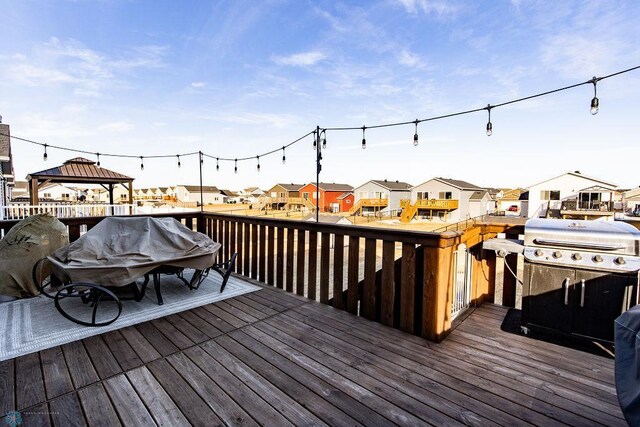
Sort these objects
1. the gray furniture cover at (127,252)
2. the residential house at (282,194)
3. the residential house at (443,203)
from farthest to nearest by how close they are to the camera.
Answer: the residential house at (282,194), the residential house at (443,203), the gray furniture cover at (127,252)

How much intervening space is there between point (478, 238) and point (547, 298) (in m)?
0.77

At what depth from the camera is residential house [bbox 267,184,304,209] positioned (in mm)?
46875

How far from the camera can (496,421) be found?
1.51 meters

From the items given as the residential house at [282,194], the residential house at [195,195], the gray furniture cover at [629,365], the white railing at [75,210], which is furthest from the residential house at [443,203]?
the residential house at [195,195]

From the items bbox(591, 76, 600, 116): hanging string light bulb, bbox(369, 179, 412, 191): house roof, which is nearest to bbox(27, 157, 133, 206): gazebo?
bbox(591, 76, 600, 116): hanging string light bulb

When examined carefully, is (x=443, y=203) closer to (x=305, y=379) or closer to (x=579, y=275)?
(x=579, y=275)

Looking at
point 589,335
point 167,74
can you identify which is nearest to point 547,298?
point 589,335

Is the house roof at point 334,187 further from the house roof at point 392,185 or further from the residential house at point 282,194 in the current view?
the house roof at point 392,185

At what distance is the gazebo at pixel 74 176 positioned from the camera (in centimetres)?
1058

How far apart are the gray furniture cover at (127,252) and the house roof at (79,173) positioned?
10414mm

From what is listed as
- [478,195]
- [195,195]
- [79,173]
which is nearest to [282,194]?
[195,195]

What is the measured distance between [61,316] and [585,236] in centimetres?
441

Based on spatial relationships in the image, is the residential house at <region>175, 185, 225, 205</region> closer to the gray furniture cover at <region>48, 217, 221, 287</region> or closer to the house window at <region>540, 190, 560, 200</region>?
the house window at <region>540, 190, 560, 200</region>

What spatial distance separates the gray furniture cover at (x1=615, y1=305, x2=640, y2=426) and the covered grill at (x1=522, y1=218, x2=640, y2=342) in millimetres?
1233
